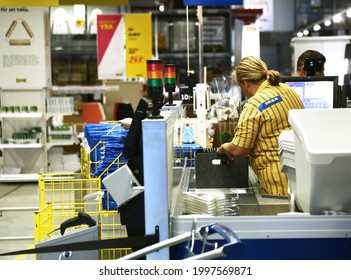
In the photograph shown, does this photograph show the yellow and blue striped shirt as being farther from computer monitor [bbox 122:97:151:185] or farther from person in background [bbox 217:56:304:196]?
computer monitor [bbox 122:97:151:185]

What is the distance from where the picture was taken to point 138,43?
13953mm

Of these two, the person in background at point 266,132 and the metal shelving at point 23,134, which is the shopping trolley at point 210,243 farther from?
the metal shelving at point 23,134

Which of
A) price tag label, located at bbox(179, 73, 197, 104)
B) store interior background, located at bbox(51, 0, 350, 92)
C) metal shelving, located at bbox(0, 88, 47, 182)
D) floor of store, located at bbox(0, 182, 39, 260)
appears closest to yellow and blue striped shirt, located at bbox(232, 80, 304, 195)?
price tag label, located at bbox(179, 73, 197, 104)

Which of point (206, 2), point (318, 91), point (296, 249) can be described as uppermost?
point (206, 2)

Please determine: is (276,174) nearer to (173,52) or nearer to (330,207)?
(330,207)

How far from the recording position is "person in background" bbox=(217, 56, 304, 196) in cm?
430

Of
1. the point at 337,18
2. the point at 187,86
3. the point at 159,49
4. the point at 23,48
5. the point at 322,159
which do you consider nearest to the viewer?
the point at 322,159

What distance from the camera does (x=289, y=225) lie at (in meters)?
3.03

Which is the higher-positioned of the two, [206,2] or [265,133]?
[206,2]

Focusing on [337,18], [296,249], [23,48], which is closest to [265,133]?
[296,249]

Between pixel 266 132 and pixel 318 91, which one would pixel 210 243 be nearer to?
pixel 266 132

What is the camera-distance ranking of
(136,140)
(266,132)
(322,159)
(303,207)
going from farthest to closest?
(266,132), (136,140), (303,207), (322,159)

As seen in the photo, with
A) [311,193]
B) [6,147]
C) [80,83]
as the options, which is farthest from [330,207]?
[80,83]
